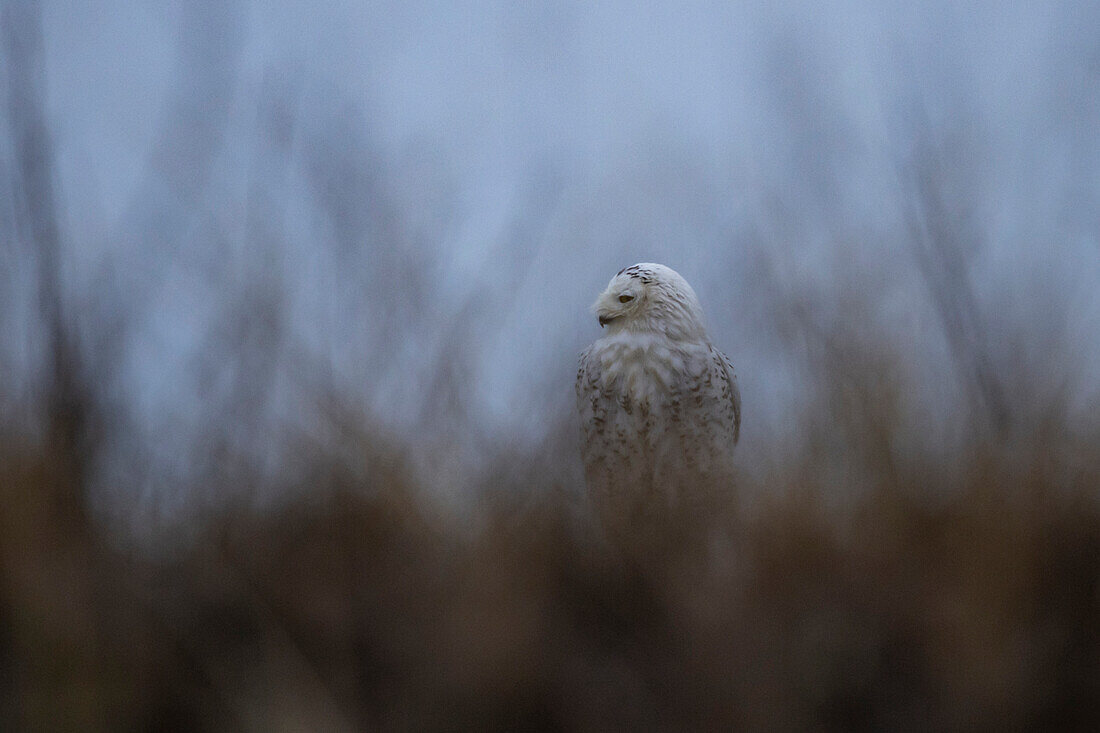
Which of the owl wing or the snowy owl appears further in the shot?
the owl wing

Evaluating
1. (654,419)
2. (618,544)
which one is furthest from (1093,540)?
(654,419)

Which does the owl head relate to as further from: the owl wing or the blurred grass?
the blurred grass

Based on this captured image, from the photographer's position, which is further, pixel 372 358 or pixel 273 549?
pixel 372 358

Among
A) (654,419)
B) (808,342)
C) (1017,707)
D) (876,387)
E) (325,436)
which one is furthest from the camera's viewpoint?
(654,419)

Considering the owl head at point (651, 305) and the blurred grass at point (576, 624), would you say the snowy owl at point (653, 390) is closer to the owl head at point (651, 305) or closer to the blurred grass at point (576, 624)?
the owl head at point (651, 305)

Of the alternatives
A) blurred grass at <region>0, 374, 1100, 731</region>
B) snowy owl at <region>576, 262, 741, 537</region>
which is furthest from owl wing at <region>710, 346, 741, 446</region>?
blurred grass at <region>0, 374, 1100, 731</region>

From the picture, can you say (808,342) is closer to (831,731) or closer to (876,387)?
(876,387)

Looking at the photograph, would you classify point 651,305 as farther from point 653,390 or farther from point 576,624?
point 576,624
